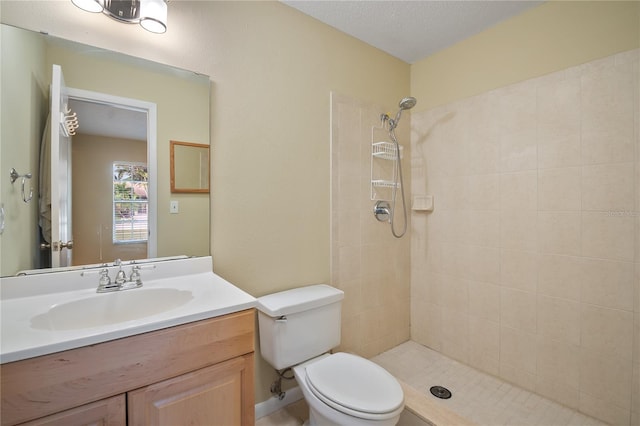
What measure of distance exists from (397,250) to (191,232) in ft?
5.26

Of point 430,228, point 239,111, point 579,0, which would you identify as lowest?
point 430,228

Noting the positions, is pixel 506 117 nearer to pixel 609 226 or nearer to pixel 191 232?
pixel 609 226

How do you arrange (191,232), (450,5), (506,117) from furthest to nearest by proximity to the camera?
1. (506,117)
2. (450,5)
3. (191,232)

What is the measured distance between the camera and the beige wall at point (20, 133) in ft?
3.45

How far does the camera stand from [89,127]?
1.22 meters

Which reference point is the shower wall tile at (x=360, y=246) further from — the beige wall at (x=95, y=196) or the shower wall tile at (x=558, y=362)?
the beige wall at (x=95, y=196)

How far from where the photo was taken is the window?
1297 millimetres

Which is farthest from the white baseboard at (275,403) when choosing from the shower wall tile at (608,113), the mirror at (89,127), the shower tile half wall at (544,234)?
the shower wall tile at (608,113)

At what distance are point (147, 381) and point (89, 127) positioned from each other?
1047 mm

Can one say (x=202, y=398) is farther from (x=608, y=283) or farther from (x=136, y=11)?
(x=608, y=283)

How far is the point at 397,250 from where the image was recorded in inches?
93.7

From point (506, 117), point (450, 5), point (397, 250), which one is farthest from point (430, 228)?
point (450, 5)

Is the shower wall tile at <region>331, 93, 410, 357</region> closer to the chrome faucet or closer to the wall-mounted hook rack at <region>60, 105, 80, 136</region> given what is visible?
the chrome faucet

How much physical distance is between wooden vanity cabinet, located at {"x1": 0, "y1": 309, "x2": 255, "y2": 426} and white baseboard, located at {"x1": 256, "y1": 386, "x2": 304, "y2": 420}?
0.66m
